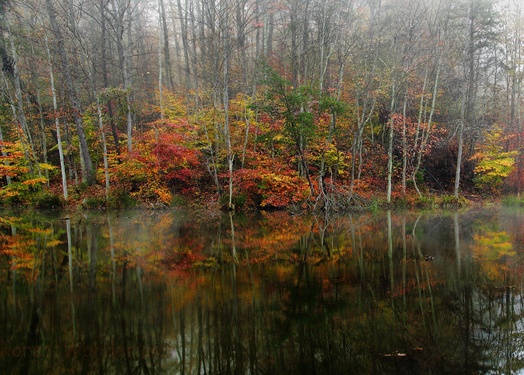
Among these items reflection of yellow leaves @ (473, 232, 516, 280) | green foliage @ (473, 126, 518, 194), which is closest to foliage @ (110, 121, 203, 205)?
reflection of yellow leaves @ (473, 232, 516, 280)

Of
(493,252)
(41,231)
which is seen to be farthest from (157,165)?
(493,252)

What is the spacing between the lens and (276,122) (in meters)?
17.8

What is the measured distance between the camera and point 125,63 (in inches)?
736

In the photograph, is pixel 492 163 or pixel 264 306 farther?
pixel 492 163

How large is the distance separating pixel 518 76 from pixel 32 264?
27153 mm

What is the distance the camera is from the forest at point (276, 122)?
1738 cm

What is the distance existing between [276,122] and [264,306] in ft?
46.2

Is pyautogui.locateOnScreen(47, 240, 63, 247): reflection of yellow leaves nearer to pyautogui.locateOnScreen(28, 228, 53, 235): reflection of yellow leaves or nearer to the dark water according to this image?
Answer: the dark water

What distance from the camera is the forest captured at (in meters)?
17.4

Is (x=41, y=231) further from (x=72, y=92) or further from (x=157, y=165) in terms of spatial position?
(x=72, y=92)

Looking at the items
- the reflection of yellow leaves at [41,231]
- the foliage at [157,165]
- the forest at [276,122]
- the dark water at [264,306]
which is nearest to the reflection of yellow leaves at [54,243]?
the dark water at [264,306]

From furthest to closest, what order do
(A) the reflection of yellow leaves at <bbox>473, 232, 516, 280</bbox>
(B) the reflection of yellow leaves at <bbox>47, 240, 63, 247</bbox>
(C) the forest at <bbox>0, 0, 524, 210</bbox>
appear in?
(C) the forest at <bbox>0, 0, 524, 210</bbox>
(B) the reflection of yellow leaves at <bbox>47, 240, 63, 247</bbox>
(A) the reflection of yellow leaves at <bbox>473, 232, 516, 280</bbox>

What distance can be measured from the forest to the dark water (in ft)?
30.0

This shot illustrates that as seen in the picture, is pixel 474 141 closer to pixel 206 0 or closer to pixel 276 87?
pixel 276 87
